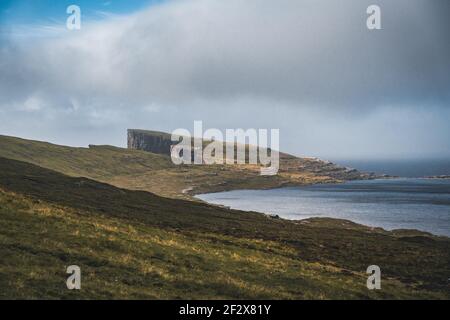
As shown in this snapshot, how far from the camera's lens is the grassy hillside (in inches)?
1124

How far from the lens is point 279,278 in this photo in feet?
118

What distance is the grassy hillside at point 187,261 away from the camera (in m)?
28.5

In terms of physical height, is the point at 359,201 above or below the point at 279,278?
below

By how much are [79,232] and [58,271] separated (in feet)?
36.2

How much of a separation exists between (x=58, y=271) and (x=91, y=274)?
7.30 ft

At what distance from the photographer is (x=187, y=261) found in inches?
1470
